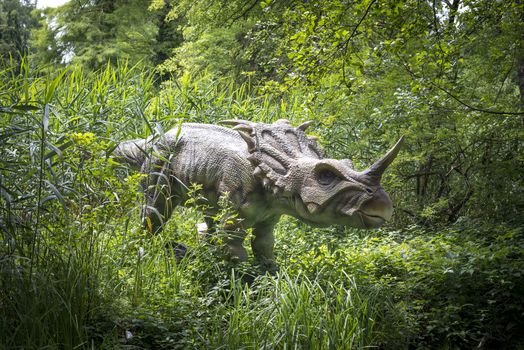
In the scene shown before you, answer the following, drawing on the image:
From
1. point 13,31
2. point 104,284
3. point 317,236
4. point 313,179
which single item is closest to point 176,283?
point 104,284

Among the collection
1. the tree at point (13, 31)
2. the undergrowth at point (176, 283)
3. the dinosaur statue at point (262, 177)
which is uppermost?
the tree at point (13, 31)

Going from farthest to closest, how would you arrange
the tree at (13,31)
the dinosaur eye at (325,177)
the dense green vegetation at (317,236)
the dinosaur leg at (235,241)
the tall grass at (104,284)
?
the tree at (13,31) → the dinosaur leg at (235,241) → the dinosaur eye at (325,177) → the dense green vegetation at (317,236) → the tall grass at (104,284)

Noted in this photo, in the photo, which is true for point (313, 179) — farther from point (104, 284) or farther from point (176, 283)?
point (104, 284)

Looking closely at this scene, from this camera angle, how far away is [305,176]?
5.27 meters

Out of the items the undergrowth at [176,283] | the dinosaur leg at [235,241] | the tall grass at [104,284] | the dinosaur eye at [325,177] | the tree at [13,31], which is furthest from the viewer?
the tree at [13,31]

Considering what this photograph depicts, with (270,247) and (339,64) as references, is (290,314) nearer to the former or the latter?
(270,247)

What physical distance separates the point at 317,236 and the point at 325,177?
2.42 metres

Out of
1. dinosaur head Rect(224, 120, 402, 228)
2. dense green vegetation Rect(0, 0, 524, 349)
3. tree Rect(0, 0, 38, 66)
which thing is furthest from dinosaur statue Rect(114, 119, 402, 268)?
tree Rect(0, 0, 38, 66)

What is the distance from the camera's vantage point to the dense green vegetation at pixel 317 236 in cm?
436

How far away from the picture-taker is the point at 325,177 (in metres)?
5.21

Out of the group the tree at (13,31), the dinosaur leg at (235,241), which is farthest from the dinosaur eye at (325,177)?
the tree at (13,31)

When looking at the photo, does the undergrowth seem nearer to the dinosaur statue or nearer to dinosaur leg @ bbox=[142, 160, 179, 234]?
dinosaur leg @ bbox=[142, 160, 179, 234]

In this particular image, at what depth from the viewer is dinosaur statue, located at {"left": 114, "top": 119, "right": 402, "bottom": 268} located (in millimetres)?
5016

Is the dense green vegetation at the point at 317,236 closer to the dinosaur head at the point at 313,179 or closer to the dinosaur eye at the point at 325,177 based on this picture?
the dinosaur head at the point at 313,179
